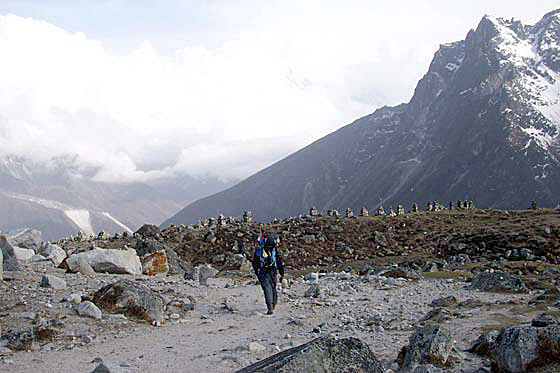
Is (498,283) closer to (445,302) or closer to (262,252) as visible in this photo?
(445,302)

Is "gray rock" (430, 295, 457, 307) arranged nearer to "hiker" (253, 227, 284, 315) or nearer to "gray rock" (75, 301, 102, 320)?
"hiker" (253, 227, 284, 315)

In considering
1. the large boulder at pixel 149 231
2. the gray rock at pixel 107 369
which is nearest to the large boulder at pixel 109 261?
the gray rock at pixel 107 369

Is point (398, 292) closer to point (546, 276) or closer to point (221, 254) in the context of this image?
point (546, 276)

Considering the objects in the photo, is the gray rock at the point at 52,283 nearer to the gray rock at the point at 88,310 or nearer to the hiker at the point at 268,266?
the gray rock at the point at 88,310

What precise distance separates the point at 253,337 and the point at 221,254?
30.9m

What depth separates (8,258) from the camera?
25531 mm

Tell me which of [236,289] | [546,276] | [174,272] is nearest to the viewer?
[546,276]

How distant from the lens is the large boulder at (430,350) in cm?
1172

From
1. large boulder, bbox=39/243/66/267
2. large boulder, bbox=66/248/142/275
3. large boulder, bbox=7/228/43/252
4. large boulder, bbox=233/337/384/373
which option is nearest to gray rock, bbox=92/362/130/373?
large boulder, bbox=233/337/384/373

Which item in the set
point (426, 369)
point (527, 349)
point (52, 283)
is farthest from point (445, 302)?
point (52, 283)

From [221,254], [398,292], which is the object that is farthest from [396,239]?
[398,292]

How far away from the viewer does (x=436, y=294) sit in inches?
906

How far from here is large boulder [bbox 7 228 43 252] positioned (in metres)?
34.2

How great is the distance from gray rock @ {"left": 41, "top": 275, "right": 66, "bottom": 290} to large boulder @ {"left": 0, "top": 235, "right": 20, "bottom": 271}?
11.1 ft
